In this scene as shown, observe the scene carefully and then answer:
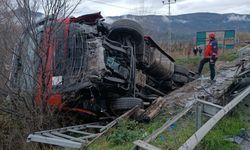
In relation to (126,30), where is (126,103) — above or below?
below

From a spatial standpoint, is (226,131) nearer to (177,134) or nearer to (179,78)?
(177,134)

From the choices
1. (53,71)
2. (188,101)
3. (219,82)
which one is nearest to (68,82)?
(53,71)

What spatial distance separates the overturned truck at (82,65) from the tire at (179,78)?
258 cm

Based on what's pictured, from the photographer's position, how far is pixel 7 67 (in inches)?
→ 269

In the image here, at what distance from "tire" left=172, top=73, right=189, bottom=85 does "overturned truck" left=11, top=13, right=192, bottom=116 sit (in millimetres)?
2584

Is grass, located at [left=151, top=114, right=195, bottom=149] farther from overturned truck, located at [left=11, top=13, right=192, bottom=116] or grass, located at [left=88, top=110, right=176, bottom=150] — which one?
overturned truck, located at [left=11, top=13, right=192, bottom=116]

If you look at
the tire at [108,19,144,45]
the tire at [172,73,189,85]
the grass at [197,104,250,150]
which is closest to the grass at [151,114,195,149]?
the grass at [197,104,250,150]

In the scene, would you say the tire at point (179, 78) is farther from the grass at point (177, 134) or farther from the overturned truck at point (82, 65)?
the grass at point (177, 134)

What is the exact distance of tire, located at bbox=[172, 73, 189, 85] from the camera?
9.86 metres

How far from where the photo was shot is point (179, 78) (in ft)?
32.7

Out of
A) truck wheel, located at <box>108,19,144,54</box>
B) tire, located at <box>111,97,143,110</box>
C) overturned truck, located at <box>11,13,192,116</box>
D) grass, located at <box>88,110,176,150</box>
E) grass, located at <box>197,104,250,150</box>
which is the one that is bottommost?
grass, located at <box>88,110,176,150</box>

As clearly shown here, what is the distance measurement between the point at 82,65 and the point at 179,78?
4.26m

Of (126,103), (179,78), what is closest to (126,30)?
(126,103)

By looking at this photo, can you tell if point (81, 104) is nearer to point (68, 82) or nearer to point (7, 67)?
point (68, 82)
